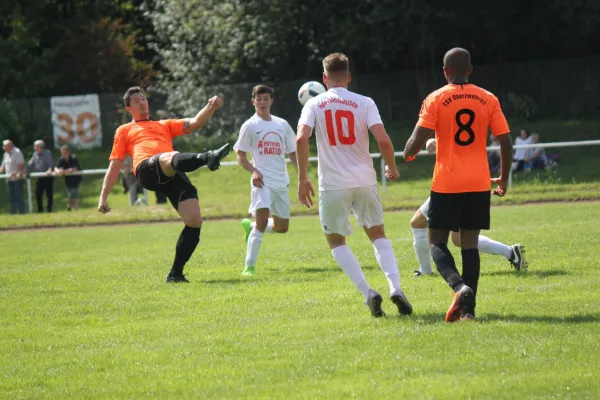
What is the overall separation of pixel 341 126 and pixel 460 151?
36.3 inches

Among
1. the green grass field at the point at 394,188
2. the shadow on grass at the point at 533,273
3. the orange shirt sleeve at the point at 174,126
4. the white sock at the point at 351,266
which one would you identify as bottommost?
the green grass field at the point at 394,188

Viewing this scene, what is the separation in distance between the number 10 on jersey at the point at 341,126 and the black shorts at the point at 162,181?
3195 mm

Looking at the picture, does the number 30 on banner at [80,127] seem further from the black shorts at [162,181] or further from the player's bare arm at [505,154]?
the player's bare arm at [505,154]

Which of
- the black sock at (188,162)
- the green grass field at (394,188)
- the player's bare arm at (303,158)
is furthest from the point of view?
the green grass field at (394,188)

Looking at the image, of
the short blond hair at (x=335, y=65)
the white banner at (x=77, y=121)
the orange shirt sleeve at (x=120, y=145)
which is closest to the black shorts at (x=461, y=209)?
the short blond hair at (x=335, y=65)

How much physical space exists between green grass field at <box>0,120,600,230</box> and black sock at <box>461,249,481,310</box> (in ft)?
45.0

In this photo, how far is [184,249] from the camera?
1110 centimetres

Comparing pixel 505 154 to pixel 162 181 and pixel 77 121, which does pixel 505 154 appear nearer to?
pixel 162 181

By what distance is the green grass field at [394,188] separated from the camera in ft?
74.0

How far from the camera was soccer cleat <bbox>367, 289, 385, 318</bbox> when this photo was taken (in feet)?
25.7

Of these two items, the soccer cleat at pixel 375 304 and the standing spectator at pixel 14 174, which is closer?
the soccer cleat at pixel 375 304

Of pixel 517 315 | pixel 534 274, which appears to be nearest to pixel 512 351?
pixel 517 315

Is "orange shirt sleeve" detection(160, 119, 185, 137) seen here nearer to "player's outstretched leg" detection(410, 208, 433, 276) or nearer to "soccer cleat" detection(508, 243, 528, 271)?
"player's outstretched leg" detection(410, 208, 433, 276)

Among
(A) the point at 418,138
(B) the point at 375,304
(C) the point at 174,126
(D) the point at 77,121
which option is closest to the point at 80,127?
(D) the point at 77,121
